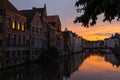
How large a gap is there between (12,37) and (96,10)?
41.4 m

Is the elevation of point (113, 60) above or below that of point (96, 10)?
below

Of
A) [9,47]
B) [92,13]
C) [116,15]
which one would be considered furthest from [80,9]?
[9,47]

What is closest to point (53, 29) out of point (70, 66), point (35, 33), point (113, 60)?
point (35, 33)

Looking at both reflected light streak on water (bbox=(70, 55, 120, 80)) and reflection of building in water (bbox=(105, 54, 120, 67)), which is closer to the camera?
reflected light streak on water (bbox=(70, 55, 120, 80))

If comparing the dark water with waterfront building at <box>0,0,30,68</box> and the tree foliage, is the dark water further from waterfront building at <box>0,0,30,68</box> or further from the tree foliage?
the tree foliage

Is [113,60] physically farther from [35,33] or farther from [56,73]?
[56,73]

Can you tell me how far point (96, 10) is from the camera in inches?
360

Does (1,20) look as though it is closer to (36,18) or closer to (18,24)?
(18,24)

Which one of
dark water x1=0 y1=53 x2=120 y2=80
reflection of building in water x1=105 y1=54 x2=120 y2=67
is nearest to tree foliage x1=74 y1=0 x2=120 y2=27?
dark water x1=0 y1=53 x2=120 y2=80

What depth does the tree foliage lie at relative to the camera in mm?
8776

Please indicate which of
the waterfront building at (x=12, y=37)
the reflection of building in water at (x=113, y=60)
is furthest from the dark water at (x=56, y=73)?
the reflection of building in water at (x=113, y=60)

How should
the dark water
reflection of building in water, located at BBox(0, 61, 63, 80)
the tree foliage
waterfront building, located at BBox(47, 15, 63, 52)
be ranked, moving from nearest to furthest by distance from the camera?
1. the tree foliage
2. reflection of building in water, located at BBox(0, 61, 63, 80)
3. the dark water
4. waterfront building, located at BBox(47, 15, 63, 52)

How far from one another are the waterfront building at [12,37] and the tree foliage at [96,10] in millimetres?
34475

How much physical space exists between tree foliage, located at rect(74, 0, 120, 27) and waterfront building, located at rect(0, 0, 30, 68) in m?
34.5
